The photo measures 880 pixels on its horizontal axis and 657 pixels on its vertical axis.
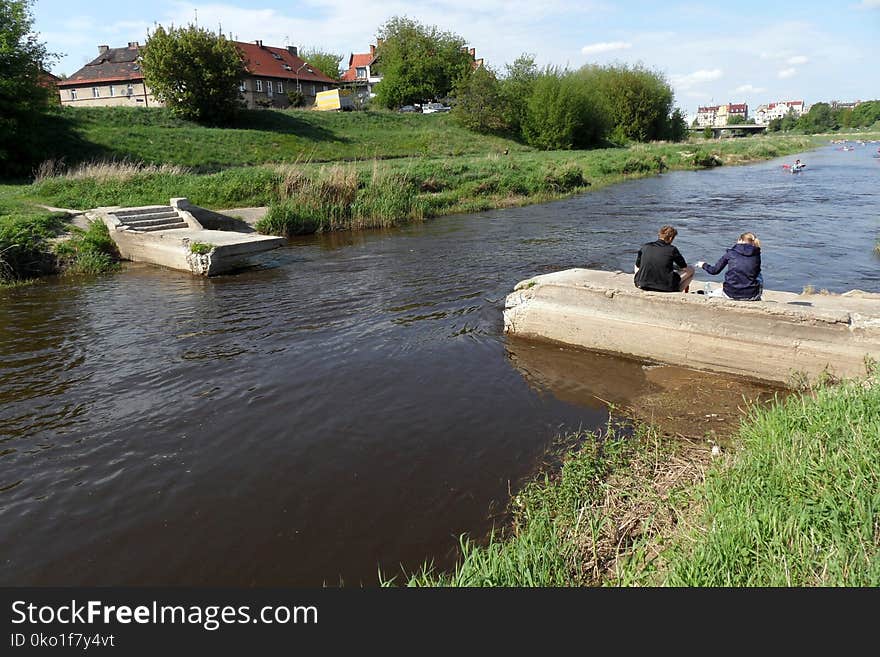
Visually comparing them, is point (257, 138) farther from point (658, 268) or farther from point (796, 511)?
point (796, 511)

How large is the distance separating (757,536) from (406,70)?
7559cm

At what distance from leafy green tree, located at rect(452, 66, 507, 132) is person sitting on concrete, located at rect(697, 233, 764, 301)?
53760 millimetres

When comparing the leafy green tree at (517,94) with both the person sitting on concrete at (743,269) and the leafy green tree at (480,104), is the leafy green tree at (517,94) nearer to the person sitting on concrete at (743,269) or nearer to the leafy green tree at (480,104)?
the leafy green tree at (480,104)

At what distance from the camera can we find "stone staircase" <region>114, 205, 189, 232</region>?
16.6 meters

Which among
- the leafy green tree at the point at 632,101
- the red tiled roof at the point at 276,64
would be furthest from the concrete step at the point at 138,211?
the leafy green tree at the point at 632,101

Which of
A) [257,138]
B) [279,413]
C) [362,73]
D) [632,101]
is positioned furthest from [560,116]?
[362,73]

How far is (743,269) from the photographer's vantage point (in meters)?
7.87

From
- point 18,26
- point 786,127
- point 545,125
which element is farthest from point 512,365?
point 786,127

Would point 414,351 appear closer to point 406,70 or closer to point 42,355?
point 42,355

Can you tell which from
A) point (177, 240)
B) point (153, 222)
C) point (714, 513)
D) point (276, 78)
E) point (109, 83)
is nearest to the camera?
point (714, 513)

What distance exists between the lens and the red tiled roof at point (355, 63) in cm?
10806

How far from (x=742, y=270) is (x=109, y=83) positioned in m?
68.3

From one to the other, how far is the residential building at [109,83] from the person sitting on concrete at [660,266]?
201 ft

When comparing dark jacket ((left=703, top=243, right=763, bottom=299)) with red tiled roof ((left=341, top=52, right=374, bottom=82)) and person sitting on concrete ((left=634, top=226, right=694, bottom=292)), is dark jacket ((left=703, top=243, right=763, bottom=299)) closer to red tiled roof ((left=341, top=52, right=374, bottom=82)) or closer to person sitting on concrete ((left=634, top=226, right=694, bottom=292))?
person sitting on concrete ((left=634, top=226, right=694, bottom=292))
